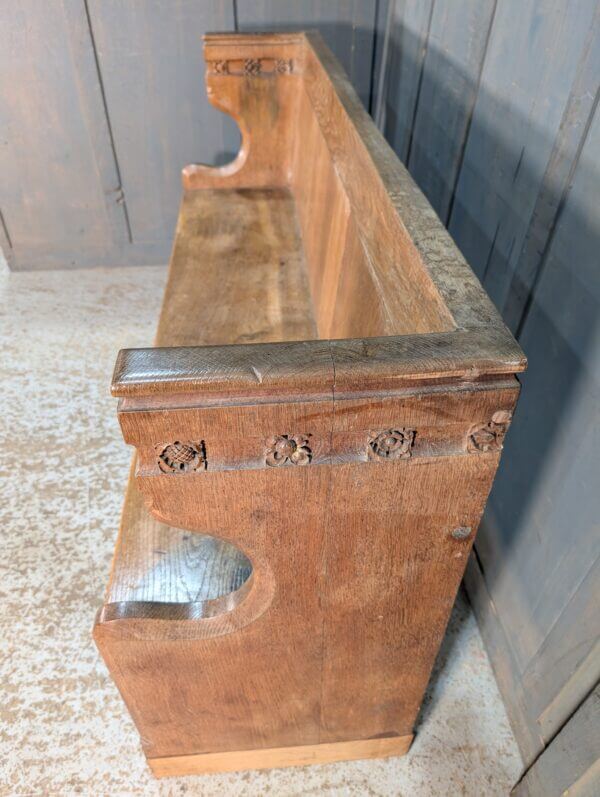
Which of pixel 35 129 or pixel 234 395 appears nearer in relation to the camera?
pixel 234 395

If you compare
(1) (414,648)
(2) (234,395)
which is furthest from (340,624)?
(2) (234,395)

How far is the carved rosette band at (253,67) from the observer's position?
226 centimetres

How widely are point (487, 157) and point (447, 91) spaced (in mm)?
429

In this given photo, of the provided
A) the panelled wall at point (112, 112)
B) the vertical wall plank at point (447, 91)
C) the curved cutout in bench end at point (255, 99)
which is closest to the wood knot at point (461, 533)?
the vertical wall plank at point (447, 91)

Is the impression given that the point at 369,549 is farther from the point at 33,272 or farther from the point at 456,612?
the point at 33,272

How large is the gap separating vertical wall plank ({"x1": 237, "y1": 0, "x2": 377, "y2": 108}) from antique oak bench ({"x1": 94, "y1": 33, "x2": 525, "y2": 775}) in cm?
114

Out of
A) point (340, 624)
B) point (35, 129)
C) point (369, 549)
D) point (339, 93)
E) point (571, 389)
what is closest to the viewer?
point (369, 549)

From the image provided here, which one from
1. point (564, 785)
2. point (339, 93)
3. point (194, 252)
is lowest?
point (564, 785)

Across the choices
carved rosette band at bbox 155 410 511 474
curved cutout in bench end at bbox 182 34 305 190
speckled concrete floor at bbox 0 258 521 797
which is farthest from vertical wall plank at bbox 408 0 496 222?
speckled concrete floor at bbox 0 258 521 797

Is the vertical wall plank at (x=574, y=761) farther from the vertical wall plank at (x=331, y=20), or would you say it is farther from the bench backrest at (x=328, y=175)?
the vertical wall plank at (x=331, y=20)

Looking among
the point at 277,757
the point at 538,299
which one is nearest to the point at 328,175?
Result: the point at 538,299

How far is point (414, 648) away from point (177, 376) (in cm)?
73

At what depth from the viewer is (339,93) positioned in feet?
5.31

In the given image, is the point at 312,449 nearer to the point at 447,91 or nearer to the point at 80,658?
the point at 80,658
